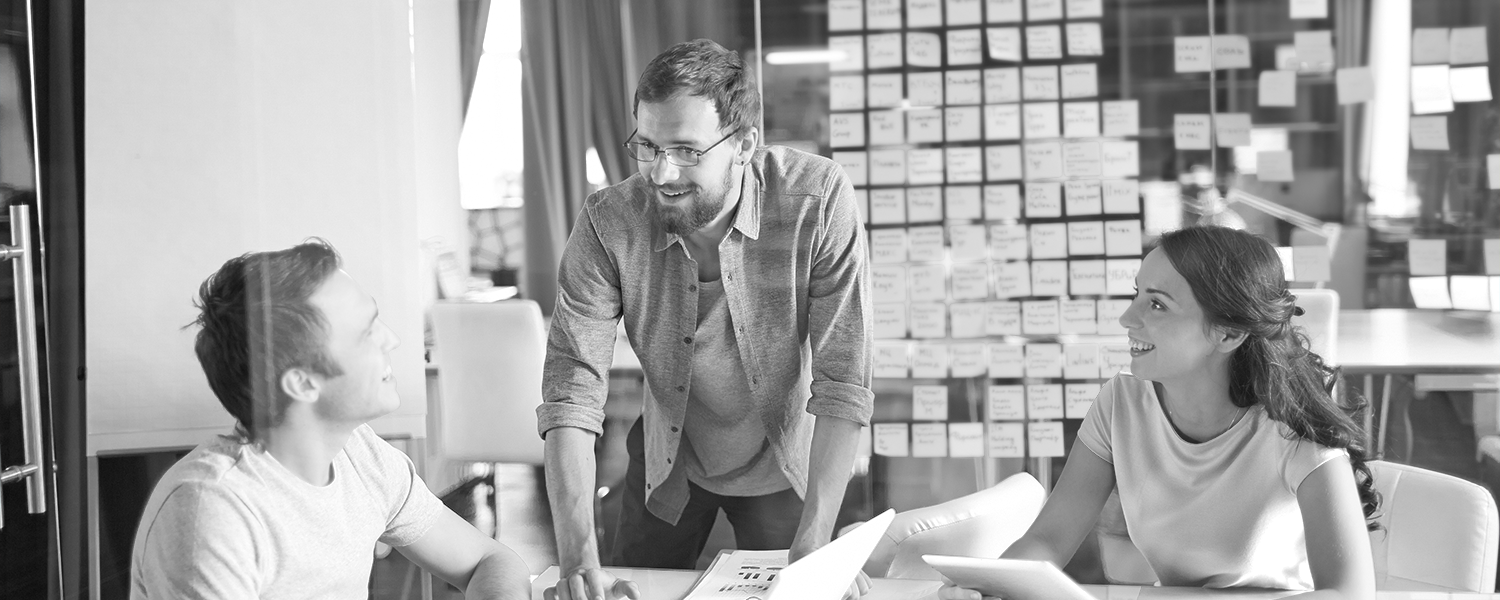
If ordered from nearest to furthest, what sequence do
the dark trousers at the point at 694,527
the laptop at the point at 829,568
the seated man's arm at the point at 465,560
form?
the laptop at the point at 829,568
the seated man's arm at the point at 465,560
the dark trousers at the point at 694,527

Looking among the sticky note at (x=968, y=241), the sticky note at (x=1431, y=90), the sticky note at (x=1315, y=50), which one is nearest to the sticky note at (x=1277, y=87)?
the sticky note at (x=1315, y=50)

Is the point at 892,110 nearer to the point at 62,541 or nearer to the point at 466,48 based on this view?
the point at 466,48

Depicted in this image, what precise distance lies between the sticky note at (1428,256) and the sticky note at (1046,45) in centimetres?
123

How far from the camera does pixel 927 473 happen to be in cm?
296

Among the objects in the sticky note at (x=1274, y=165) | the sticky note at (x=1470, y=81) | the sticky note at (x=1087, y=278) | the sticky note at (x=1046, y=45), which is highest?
the sticky note at (x=1046, y=45)

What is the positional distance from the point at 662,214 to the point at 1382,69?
107 inches

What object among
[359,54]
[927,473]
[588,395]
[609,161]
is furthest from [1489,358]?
[359,54]

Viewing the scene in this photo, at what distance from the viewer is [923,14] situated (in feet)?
10.5

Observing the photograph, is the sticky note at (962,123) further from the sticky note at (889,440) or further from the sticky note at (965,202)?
the sticky note at (889,440)

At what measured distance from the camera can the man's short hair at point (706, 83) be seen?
1.49 m

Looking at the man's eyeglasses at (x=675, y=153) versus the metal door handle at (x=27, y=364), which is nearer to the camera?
the metal door handle at (x=27, y=364)

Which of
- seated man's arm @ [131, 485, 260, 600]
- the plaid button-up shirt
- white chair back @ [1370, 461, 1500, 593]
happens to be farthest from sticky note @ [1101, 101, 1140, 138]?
seated man's arm @ [131, 485, 260, 600]

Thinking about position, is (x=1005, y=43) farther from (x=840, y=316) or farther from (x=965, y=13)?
(x=840, y=316)

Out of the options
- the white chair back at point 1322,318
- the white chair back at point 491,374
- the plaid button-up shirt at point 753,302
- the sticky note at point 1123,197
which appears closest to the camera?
the plaid button-up shirt at point 753,302
